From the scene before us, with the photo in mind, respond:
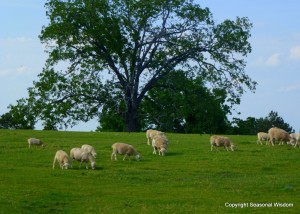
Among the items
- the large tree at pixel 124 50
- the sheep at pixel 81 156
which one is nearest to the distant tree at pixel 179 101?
the large tree at pixel 124 50

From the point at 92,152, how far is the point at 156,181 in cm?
570

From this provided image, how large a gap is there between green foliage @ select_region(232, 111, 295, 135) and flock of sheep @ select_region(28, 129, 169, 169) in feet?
121

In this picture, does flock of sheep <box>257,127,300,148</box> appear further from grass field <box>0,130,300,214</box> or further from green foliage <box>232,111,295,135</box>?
green foliage <box>232,111,295,135</box>

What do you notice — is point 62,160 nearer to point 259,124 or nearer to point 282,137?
point 282,137

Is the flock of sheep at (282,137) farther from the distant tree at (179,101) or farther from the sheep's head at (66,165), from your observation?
the distant tree at (179,101)

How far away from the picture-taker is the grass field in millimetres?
20625

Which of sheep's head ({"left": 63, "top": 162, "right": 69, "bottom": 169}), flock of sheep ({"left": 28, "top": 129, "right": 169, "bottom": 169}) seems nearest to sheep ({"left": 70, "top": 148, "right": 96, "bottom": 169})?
flock of sheep ({"left": 28, "top": 129, "right": 169, "bottom": 169})

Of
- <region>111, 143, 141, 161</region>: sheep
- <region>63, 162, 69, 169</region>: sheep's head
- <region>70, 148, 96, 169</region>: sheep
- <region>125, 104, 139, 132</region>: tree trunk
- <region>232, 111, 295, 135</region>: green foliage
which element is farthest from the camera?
<region>232, 111, 295, 135</region>: green foliage

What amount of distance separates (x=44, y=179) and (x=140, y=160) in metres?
6.34

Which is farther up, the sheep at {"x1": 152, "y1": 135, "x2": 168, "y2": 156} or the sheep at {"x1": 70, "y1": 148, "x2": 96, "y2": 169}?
the sheep at {"x1": 152, "y1": 135, "x2": 168, "y2": 156}

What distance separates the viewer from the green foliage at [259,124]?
72250 mm

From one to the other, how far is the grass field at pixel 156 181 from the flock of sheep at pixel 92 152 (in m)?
0.35

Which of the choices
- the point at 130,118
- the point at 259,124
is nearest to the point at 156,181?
the point at 130,118

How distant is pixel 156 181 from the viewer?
993 inches
